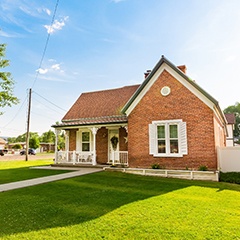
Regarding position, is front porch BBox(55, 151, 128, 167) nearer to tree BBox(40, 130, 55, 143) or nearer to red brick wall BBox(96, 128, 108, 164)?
red brick wall BBox(96, 128, 108, 164)

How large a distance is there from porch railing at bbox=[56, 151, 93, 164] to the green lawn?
7.56 m

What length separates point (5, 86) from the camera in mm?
25625

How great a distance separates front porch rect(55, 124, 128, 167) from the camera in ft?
53.9

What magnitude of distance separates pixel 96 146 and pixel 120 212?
12.0 m

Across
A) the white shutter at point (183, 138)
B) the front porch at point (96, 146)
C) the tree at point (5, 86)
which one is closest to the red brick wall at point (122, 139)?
the front porch at point (96, 146)

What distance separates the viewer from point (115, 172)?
44.3ft

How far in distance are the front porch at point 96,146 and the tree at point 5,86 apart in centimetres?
1142

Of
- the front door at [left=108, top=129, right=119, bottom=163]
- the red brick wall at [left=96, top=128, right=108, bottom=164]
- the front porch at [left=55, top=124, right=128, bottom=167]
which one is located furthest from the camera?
the red brick wall at [left=96, top=128, right=108, bottom=164]

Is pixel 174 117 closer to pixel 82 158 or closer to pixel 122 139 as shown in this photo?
pixel 122 139

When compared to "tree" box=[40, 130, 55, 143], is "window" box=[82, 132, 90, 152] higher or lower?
lower

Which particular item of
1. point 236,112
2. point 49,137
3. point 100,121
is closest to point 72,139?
point 100,121

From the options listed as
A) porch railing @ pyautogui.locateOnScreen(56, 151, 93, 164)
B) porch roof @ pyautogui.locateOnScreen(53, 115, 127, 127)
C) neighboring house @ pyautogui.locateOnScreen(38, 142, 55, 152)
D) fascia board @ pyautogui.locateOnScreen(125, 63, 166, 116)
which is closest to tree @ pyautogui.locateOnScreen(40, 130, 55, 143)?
neighboring house @ pyautogui.locateOnScreen(38, 142, 55, 152)

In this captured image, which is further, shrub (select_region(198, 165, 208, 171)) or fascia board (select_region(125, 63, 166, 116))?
fascia board (select_region(125, 63, 166, 116))

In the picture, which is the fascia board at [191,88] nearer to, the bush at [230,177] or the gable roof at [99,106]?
the bush at [230,177]
